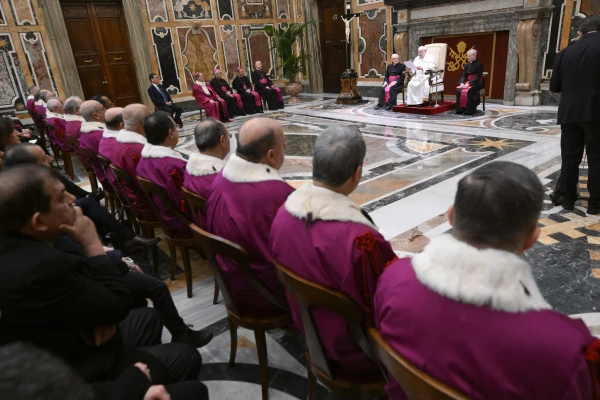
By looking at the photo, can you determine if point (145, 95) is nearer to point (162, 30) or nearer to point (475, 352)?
point (162, 30)

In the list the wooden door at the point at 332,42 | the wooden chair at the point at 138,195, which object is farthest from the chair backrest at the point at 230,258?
the wooden door at the point at 332,42

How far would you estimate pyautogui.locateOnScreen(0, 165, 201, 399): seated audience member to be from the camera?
1075mm

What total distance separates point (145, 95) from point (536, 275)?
9.59 meters

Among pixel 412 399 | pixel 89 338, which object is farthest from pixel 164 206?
pixel 412 399

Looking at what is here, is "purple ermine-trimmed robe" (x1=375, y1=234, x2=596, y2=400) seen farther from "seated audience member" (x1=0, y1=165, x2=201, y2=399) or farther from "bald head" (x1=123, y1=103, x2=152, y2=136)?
"bald head" (x1=123, y1=103, x2=152, y2=136)

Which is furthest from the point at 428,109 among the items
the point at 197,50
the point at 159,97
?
the point at 197,50

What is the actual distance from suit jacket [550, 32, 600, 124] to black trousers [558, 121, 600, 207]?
0.33ft

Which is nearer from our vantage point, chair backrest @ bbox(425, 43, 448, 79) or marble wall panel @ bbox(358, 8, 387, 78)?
chair backrest @ bbox(425, 43, 448, 79)

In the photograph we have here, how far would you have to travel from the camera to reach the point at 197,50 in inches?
410

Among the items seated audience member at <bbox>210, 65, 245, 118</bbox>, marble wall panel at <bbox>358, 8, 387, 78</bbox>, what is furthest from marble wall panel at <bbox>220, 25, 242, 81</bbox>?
marble wall panel at <bbox>358, 8, 387, 78</bbox>

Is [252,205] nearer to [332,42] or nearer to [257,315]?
[257,315]

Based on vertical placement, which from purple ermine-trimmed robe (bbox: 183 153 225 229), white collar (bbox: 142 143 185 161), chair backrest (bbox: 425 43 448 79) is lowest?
purple ermine-trimmed robe (bbox: 183 153 225 229)

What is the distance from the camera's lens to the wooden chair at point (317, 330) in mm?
1075

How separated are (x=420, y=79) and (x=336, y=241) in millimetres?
7194
